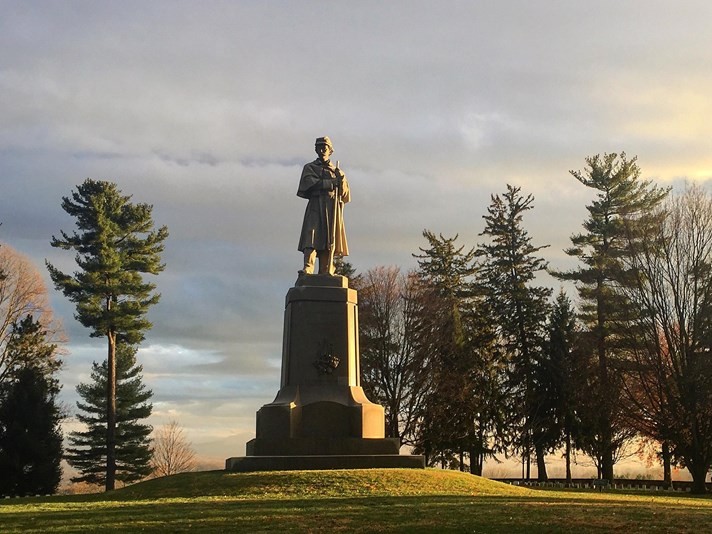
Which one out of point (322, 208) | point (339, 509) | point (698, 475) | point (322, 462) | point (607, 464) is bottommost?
point (607, 464)

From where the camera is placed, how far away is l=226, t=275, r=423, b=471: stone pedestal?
17.5 m

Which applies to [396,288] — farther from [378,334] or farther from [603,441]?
[603,441]

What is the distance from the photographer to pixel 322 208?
20.9 meters

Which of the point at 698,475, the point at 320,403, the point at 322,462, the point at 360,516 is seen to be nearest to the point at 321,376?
the point at 320,403

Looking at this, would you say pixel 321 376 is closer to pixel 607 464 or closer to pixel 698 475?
pixel 698 475

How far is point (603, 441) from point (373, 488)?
920 inches

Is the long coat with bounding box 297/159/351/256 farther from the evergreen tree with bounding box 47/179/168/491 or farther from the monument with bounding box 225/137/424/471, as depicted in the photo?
the evergreen tree with bounding box 47/179/168/491

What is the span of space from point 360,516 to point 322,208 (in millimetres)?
11255

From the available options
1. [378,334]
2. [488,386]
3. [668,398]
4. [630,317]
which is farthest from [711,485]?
[378,334]

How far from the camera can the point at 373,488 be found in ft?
47.8

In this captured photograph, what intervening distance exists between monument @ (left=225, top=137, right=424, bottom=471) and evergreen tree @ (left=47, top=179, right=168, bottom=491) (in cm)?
1583

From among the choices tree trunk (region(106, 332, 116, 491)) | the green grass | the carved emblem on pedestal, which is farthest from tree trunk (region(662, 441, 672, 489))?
tree trunk (region(106, 332, 116, 491))

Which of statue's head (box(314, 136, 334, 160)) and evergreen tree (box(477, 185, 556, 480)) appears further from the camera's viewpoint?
evergreen tree (box(477, 185, 556, 480))

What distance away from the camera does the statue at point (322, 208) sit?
68.0 ft
